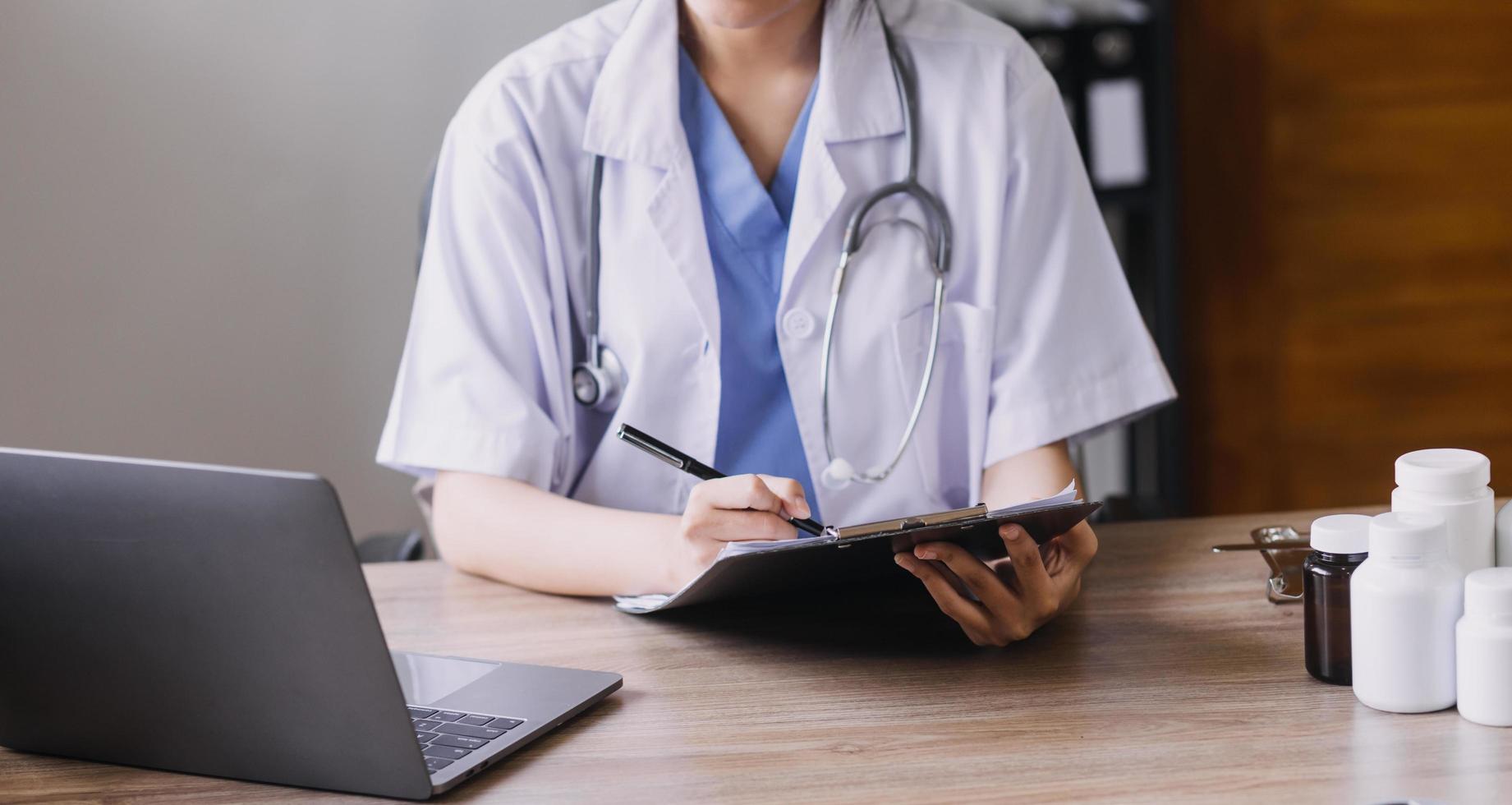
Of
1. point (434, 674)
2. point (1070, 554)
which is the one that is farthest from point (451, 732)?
point (1070, 554)

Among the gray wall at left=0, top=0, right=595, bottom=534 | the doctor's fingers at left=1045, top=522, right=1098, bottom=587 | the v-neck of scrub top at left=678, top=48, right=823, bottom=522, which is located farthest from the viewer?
the gray wall at left=0, top=0, right=595, bottom=534

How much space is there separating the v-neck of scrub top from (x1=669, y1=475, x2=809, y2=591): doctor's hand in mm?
328

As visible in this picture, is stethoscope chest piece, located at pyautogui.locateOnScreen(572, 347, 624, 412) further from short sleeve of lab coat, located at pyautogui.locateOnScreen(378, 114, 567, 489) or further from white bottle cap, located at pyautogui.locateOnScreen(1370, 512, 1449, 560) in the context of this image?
white bottle cap, located at pyautogui.locateOnScreen(1370, 512, 1449, 560)

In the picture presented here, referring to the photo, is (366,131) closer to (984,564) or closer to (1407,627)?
(984,564)

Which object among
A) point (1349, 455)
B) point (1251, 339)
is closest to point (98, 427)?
point (1251, 339)

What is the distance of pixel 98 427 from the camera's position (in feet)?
6.54

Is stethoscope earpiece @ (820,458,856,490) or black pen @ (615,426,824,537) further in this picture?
stethoscope earpiece @ (820,458,856,490)

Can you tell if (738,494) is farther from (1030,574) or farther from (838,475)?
(838,475)

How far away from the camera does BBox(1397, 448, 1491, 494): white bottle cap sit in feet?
2.78

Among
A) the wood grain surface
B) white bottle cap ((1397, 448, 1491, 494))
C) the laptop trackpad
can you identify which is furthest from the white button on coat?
the wood grain surface

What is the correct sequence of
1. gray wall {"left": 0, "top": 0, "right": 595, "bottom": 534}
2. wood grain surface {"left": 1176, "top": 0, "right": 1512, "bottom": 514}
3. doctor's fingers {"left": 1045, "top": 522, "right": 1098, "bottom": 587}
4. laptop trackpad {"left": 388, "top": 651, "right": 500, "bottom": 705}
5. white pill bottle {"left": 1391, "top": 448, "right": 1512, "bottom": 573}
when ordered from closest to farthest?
white pill bottle {"left": 1391, "top": 448, "right": 1512, "bottom": 573} → laptop trackpad {"left": 388, "top": 651, "right": 500, "bottom": 705} → doctor's fingers {"left": 1045, "top": 522, "right": 1098, "bottom": 587} → gray wall {"left": 0, "top": 0, "right": 595, "bottom": 534} → wood grain surface {"left": 1176, "top": 0, "right": 1512, "bottom": 514}

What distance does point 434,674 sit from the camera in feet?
3.22

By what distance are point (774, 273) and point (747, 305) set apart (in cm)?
4

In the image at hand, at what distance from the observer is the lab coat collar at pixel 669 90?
1.36 meters
